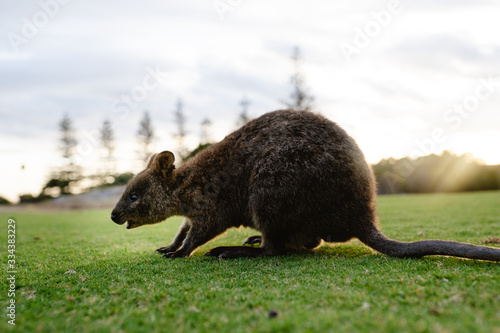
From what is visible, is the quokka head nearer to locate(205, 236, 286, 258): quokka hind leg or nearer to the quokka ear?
the quokka ear

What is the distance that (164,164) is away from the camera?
494 centimetres

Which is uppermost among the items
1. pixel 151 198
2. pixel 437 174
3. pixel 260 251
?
pixel 437 174

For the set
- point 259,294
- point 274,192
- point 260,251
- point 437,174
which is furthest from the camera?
point 437,174

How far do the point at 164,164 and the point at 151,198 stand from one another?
20.1 inches

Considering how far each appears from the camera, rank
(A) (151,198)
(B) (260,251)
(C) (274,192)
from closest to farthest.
Answer: (C) (274,192)
(B) (260,251)
(A) (151,198)

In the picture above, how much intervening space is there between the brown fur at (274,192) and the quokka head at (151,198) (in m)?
0.01

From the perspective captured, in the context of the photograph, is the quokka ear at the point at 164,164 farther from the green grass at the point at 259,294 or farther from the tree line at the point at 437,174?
the tree line at the point at 437,174

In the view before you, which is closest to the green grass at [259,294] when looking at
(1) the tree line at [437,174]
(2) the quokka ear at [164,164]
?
(2) the quokka ear at [164,164]

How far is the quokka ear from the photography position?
4871 millimetres

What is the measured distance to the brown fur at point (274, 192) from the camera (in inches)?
156

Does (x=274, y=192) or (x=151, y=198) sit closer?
(x=274, y=192)

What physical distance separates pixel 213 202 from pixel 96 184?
34843 millimetres

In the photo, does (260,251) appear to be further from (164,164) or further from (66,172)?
(66,172)

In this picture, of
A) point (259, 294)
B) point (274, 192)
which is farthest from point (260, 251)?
point (259, 294)
